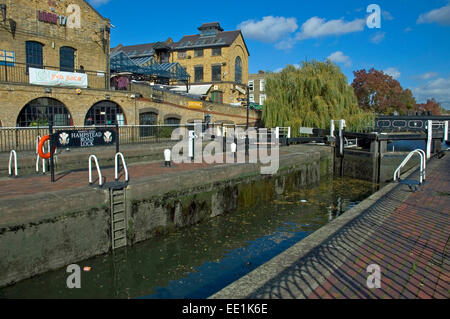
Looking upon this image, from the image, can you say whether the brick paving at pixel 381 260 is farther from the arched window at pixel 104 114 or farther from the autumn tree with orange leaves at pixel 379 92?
the autumn tree with orange leaves at pixel 379 92

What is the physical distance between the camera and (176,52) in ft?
148

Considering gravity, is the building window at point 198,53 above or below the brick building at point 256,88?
above

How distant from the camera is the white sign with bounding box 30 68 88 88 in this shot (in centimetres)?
1823

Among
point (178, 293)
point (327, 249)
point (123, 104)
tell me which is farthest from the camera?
point (123, 104)

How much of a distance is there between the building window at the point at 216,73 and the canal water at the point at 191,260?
1281 inches

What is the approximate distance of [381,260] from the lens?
5.39 meters

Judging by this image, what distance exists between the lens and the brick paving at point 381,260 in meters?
4.38

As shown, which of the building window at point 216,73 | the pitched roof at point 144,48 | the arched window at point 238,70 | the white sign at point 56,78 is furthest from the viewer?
the pitched roof at point 144,48

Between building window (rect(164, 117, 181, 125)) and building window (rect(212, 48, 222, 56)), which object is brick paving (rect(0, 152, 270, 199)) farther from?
building window (rect(212, 48, 222, 56))

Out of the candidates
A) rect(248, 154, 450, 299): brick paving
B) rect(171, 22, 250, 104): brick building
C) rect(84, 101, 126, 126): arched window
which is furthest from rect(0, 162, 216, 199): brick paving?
rect(171, 22, 250, 104): brick building

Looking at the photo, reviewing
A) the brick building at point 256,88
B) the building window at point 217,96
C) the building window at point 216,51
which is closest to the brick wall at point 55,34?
the building window at point 217,96
